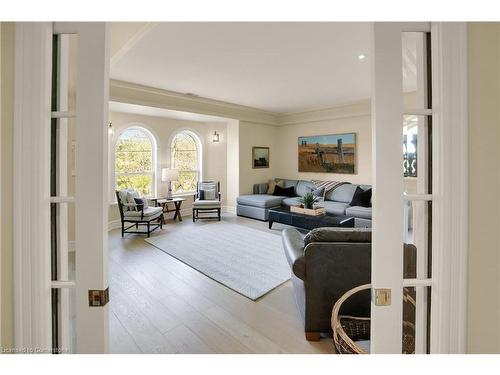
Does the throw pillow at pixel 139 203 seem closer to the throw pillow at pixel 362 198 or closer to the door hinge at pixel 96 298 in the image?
the door hinge at pixel 96 298

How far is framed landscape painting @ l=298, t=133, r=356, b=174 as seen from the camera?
19.6 ft

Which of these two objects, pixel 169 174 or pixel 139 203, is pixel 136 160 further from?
pixel 139 203

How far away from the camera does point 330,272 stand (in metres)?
1.78

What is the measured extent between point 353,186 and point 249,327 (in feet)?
14.7

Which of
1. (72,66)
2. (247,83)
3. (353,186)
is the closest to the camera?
(72,66)

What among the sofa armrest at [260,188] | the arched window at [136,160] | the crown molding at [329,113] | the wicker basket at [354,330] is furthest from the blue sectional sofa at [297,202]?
the wicker basket at [354,330]

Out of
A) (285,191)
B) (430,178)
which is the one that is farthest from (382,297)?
(285,191)

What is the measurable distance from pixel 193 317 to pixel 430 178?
80.8 inches

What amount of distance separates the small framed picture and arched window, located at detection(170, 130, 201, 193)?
1.53 metres

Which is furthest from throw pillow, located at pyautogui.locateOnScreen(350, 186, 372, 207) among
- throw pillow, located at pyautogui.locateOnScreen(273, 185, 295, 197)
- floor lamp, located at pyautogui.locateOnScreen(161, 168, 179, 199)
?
floor lamp, located at pyautogui.locateOnScreen(161, 168, 179, 199)

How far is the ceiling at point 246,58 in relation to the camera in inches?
Result: 98.0

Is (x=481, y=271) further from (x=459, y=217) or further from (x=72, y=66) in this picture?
(x=72, y=66)
